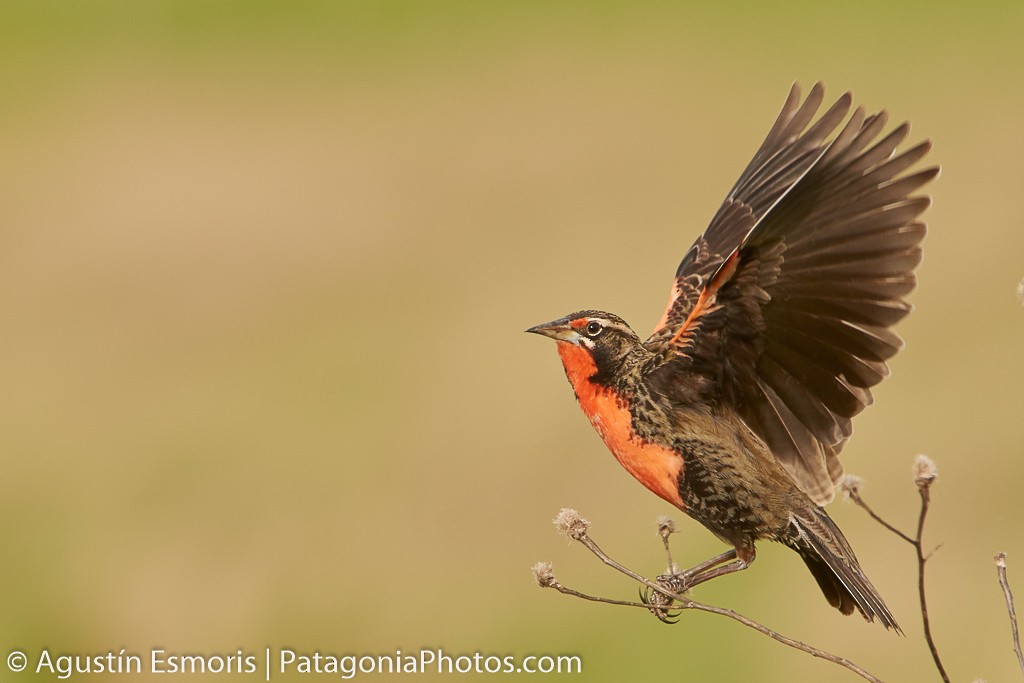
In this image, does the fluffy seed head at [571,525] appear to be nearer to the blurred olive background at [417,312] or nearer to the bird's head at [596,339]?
the bird's head at [596,339]

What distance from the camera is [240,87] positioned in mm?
19375

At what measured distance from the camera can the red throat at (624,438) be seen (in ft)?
13.6

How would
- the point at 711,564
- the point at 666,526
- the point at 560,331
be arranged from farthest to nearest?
the point at 711,564
the point at 560,331
the point at 666,526

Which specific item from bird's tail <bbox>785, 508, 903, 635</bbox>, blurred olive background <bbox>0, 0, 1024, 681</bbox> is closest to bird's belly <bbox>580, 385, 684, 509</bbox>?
bird's tail <bbox>785, 508, 903, 635</bbox>

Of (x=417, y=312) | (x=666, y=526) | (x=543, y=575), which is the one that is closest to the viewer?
(x=543, y=575)

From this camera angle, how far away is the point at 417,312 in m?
13.0

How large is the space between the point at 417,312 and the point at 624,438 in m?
8.89

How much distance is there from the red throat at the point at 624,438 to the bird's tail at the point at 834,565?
366 millimetres

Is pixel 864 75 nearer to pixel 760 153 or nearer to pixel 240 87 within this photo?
pixel 240 87

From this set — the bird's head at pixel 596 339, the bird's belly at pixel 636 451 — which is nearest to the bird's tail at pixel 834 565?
the bird's belly at pixel 636 451

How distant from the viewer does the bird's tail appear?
4051 mm

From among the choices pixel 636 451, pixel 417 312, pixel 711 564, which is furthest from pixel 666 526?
pixel 417 312

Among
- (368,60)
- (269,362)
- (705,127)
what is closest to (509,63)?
(368,60)

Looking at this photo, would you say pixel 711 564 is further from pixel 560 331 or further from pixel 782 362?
pixel 560 331
